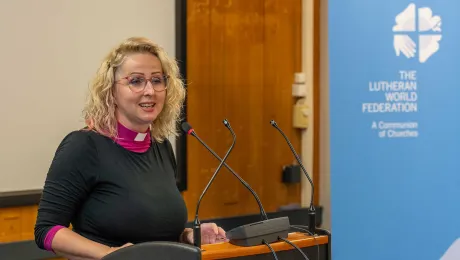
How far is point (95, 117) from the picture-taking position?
1.98 meters

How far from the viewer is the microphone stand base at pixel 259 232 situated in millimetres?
1621

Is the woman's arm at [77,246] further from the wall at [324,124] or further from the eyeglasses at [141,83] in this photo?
the wall at [324,124]

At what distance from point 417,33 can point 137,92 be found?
6.29 ft

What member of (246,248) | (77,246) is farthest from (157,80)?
(246,248)

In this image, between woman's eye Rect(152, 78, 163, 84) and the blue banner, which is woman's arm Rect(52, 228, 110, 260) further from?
the blue banner

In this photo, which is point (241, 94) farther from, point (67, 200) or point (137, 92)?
point (67, 200)

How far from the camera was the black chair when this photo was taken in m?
1.46

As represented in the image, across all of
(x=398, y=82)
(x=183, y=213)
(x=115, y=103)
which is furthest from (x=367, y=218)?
(x=115, y=103)

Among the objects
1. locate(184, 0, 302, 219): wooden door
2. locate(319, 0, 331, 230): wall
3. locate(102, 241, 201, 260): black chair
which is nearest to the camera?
locate(102, 241, 201, 260): black chair

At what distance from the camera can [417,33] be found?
3.36 m

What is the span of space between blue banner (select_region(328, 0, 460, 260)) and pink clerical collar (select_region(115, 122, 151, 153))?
147cm

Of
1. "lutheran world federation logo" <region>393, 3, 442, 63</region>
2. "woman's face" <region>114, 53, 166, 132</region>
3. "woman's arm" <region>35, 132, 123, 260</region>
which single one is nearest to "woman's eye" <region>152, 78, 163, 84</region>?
"woman's face" <region>114, 53, 166, 132</region>

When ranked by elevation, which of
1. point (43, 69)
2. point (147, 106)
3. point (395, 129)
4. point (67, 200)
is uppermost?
point (43, 69)

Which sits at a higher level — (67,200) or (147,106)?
(147,106)
